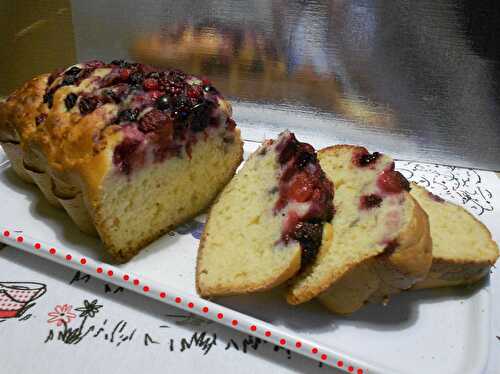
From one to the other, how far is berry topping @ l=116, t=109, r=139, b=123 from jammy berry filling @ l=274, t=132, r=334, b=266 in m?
0.66

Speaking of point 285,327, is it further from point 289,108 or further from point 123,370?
point 289,108

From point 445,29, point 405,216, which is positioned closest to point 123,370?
point 405,216

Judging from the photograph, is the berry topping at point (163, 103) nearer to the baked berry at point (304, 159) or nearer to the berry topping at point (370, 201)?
the baked berry at point (304, 159)

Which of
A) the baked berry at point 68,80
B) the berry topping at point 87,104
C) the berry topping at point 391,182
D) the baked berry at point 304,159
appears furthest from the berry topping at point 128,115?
the berry topping at point 391,182

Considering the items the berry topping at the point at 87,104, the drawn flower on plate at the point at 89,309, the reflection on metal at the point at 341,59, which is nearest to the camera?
the drawn flower on plate at the point at 89,309

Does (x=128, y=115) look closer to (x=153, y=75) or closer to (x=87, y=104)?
(x=87, y=104)

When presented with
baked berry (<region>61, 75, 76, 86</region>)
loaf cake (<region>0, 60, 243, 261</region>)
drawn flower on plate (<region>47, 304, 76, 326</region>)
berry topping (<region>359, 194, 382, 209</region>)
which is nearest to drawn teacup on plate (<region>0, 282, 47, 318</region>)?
drawn flower on plate (<region>47, 304, 76, 326</region>)

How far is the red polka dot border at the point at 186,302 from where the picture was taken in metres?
1.54

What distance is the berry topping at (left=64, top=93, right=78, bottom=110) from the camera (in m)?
1.95

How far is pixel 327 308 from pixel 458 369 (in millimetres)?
493

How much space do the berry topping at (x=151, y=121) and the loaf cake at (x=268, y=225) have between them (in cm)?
51

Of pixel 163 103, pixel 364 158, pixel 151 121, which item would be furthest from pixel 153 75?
pixel 364 158

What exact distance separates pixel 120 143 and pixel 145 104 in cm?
22

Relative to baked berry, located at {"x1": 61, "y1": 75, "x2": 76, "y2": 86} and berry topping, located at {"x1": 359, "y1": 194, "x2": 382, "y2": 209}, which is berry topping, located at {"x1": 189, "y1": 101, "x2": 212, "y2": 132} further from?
berry topping, located at {"x1": 359, "y1": 194, "x2": 382, "y2": 209}
